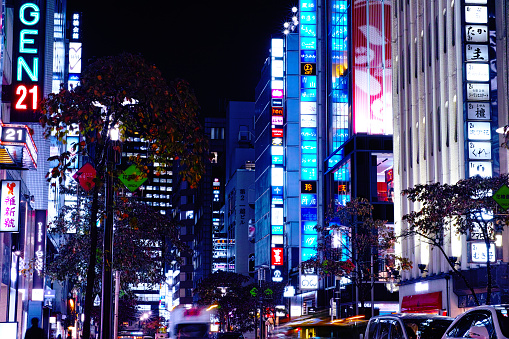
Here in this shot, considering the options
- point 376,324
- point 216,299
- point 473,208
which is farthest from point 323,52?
point 376,324

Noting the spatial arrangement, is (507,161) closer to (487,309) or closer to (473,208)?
(473,208)

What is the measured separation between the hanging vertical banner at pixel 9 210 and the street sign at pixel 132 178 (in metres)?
14.4

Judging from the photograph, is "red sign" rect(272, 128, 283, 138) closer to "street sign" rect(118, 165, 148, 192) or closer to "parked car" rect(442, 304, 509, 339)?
"street sign" rect(118, 165, 148, 192)

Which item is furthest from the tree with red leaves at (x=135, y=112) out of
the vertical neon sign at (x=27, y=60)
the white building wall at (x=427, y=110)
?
the white building wall at (x=427, y=110)

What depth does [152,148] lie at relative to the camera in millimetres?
14344

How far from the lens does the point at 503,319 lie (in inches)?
419

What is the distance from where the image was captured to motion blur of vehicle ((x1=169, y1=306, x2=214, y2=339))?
4081 centimetres

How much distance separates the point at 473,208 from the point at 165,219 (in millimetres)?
14139

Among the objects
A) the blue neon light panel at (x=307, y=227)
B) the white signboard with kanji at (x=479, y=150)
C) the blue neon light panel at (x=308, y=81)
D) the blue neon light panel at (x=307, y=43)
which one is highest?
the blue neon light panel at (x=307, y=43)

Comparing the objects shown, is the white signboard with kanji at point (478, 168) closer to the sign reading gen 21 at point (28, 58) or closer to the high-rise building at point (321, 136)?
the high-rise building at point (321, 136)

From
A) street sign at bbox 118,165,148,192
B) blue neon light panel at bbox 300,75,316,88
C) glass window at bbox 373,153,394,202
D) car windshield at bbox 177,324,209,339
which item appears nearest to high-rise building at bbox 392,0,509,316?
glass window at bbox 373,153,394,202

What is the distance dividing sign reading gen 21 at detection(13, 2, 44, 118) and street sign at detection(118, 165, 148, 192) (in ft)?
37.7

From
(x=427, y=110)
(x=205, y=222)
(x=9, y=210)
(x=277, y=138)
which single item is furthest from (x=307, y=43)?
(x=205, y=222)

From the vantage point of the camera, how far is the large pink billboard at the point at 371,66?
63.0 metres
